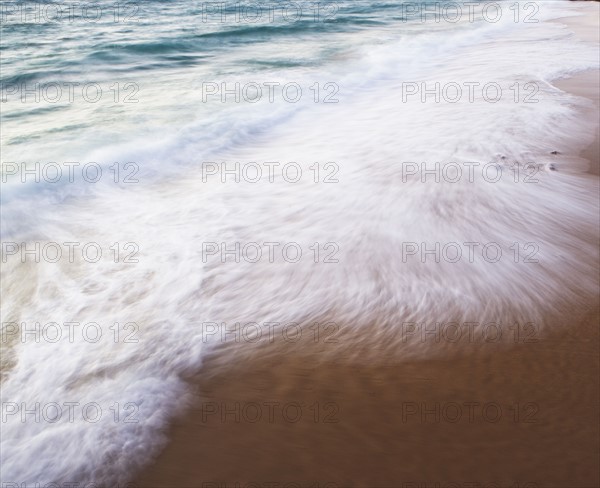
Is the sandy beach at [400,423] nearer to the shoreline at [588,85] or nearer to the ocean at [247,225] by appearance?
the ocean at [247,225]

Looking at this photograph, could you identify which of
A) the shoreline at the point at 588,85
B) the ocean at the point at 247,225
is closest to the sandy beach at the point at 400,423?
the ocean at the point at 247,225

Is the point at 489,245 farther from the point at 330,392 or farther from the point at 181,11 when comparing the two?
the point at 181,11

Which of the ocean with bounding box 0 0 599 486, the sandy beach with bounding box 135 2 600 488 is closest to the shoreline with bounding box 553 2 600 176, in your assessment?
the ocean with bounding box 0 0 599 486

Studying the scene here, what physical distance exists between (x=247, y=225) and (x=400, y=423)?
231 cm

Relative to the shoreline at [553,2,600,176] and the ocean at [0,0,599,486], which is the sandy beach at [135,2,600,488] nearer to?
the ocean at [0,0,599,486]

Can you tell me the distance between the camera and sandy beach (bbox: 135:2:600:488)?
2.14 meters

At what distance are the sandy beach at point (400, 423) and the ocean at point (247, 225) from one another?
0.13 metres

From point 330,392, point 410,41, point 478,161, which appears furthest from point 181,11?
point 330,392

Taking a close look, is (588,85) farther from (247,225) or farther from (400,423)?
(400,423)

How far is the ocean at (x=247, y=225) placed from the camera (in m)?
2.73

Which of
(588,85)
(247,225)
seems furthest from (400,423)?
(588,85)

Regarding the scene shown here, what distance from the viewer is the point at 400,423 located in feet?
7.71

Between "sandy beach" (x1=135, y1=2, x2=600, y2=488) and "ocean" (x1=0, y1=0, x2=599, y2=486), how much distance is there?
130 millimetres

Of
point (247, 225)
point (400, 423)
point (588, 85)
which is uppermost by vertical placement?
point (588, 85)
